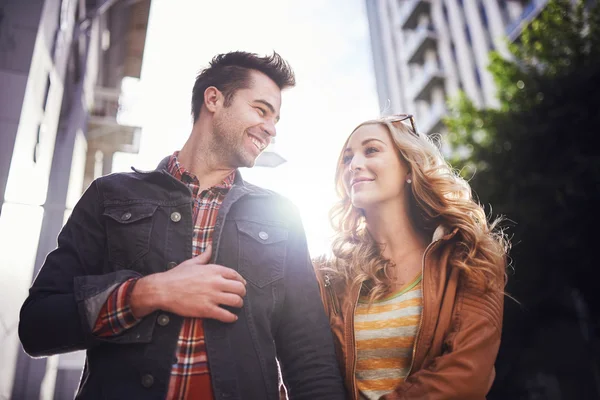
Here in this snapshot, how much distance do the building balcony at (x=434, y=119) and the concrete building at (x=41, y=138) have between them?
19.6 meters

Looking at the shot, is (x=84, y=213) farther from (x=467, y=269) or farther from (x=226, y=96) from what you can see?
(x=467, y=269)

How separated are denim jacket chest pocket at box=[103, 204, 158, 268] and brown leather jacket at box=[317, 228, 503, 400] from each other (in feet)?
4.06

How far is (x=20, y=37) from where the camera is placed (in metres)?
4.39

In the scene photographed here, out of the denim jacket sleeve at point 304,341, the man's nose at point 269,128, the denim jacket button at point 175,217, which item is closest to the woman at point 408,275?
the denim jacket sleeve at point 304,341

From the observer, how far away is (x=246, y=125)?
2.57 metres

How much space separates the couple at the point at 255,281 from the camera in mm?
1856

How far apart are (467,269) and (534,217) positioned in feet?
29.8

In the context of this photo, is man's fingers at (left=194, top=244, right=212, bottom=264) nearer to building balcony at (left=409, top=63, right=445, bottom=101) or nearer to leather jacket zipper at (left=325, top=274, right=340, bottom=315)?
leather jacket zipper at (left=325, top=274, right=340, bottom=315)

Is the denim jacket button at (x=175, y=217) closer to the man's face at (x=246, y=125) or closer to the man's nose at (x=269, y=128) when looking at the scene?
the man's face at (x=246, y=125)

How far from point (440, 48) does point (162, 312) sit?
97.4 ft

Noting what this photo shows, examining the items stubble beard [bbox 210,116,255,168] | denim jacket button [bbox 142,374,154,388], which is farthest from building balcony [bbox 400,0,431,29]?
denim jacket button [bbox 142,374,154,388]

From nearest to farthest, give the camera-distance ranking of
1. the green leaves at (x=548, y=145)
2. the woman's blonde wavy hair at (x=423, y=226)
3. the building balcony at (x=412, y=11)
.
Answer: the woman's blonde wavy hair at (x=423, y=226) < the green leaves at (x=548, y=145) < the building balcony at (x=412, y=11)

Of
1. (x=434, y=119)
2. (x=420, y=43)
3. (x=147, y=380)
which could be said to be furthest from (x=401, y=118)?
(x=420, y=43)

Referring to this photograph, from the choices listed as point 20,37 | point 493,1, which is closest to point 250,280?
point 20,37
